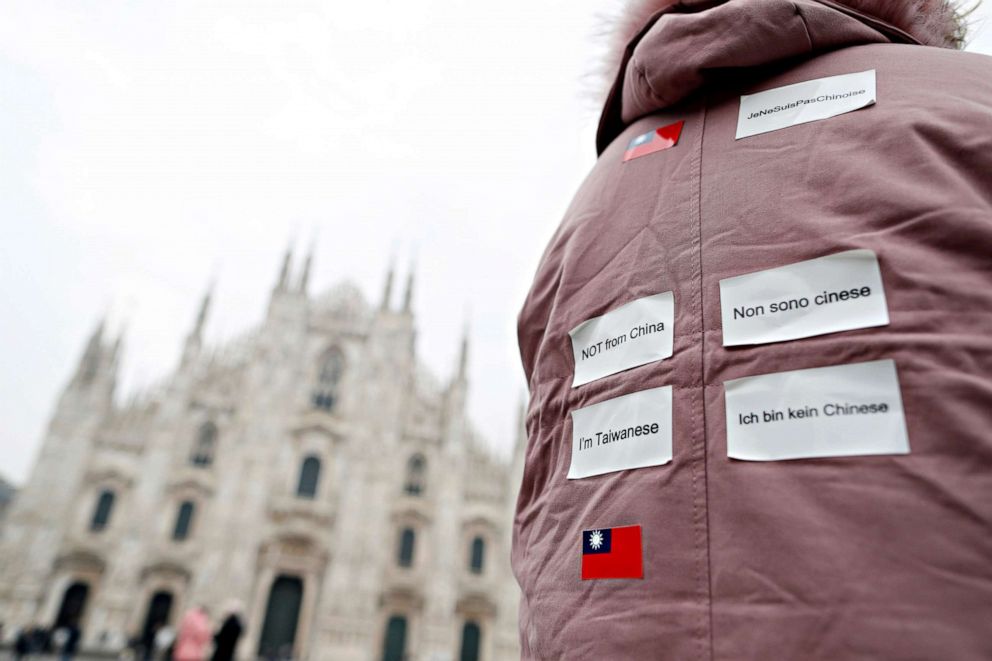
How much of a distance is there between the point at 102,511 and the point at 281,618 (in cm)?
604

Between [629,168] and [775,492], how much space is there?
0.64m

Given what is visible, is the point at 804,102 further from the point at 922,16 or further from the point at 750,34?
the point at 922,16

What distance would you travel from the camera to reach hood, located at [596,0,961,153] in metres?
0.97

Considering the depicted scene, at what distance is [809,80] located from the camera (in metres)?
0.97

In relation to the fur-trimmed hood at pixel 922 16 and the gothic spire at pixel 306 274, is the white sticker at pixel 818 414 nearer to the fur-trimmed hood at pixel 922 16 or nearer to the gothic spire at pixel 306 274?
the fur-trimmed hood at pixel 922 16

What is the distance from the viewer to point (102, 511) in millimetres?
18672

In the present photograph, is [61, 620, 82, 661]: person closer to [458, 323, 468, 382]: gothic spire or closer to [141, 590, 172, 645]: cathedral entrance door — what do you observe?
[141, 590, 172, 645]: cathedral entrance door

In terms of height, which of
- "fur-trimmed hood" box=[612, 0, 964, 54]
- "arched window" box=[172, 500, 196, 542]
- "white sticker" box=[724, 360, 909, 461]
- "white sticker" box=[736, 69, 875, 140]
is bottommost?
"white sticker" box=[724, 360, 909, 461]

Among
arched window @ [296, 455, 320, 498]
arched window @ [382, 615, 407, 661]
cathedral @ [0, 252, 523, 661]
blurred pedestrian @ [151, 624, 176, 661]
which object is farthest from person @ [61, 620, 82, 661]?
arched window @ [382, 615, 407, 661]

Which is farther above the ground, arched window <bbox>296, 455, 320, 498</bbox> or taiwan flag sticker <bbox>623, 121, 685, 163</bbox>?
arched window <bbox>296, 455, 320, 498</bbox>

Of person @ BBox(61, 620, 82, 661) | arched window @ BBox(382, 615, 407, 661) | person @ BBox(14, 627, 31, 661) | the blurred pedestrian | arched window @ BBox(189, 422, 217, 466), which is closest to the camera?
person @ BBox(14, 627, 31, 661)

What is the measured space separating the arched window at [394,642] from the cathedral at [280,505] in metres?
0.04

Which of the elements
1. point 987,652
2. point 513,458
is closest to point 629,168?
point 987,652

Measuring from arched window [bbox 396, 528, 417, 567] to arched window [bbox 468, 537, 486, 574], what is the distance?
1.88 metres
